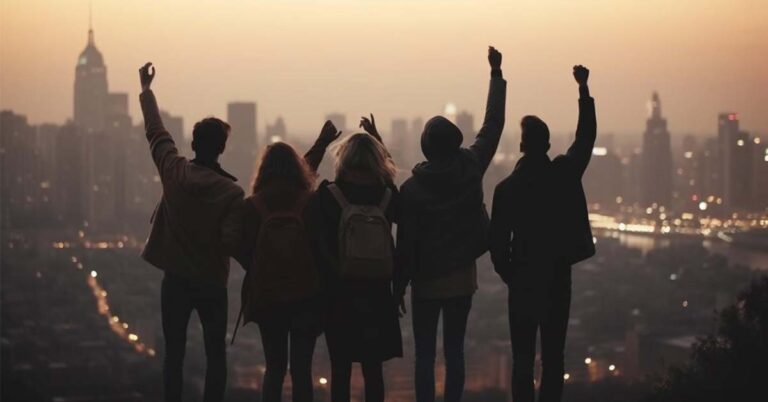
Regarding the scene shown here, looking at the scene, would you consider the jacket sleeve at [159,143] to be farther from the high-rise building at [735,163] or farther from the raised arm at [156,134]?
the high-rise building at [735,163]

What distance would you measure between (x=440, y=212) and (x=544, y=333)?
21.9 inches

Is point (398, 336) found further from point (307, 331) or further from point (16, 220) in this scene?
point (16, 220)

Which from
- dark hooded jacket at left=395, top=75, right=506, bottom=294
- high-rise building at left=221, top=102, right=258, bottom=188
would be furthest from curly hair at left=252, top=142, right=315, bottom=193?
high-rise building at left=221, top=102, right=258, bottom=188

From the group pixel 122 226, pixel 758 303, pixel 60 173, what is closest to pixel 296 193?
pixel 758 303

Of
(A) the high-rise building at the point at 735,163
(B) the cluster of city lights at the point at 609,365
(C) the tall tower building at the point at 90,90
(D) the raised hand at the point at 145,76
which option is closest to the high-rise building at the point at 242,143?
(C) the tall tower building at the point at 90,90

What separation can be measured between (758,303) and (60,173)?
59.4m

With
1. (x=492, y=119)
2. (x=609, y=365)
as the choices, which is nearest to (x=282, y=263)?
(x=492, y=119)

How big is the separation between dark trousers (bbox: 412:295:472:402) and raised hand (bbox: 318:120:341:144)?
659mm

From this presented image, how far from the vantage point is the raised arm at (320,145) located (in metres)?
5.23

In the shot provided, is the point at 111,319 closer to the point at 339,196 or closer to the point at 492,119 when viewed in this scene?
the point at 492,119

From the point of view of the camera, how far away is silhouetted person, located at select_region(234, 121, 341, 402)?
4.98 meters

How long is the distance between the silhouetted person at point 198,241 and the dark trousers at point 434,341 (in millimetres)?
690

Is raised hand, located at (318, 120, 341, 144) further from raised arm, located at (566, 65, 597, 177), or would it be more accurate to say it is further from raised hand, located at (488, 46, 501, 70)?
raised arm, located at (566, 65, 597, 177)

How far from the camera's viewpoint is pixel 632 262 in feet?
191
